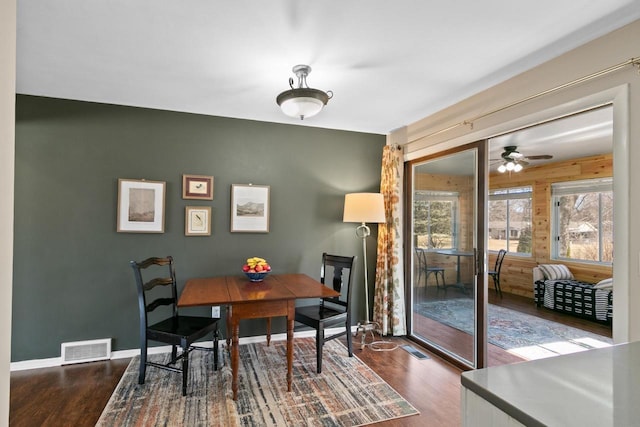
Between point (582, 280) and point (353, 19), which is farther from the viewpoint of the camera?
point (582, 280)

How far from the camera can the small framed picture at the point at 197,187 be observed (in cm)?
350

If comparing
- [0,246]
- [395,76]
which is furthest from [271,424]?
[395,76]

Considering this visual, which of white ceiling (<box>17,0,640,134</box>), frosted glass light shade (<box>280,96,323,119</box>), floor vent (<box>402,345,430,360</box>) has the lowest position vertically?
floor vent (<box>402,345,430,360</box>)

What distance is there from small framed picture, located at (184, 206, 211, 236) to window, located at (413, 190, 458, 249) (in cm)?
234

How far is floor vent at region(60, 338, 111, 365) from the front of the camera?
312cm

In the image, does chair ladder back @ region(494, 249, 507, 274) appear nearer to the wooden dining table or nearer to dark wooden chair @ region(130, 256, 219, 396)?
the wooden dining table

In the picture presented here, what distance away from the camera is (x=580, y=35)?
2043mm

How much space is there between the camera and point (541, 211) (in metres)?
6.20

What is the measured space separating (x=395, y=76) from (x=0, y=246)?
8.42ft

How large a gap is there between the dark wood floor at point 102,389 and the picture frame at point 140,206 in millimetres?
1288

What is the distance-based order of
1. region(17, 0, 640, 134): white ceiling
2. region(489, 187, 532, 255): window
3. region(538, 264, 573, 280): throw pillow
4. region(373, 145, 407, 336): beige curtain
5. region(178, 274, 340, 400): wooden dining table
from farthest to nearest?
region(489, 187, 532, 255): window
region(538, 264, 573, 280): throw pillow
region(373, 145, 407, 336): beige curtain
region(178, 274, 340, 400): wooden dining table
region(17, 0, 640, 134): white ceiling

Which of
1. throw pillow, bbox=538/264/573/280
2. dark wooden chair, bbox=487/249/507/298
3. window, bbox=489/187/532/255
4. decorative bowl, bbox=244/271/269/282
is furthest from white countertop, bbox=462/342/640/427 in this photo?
window, bbox=489/187/532/255

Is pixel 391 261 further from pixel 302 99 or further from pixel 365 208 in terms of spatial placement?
pixel 302 99

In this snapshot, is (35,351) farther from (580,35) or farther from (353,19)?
(580,35)
